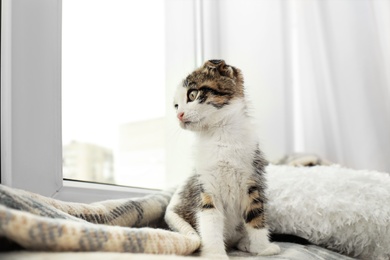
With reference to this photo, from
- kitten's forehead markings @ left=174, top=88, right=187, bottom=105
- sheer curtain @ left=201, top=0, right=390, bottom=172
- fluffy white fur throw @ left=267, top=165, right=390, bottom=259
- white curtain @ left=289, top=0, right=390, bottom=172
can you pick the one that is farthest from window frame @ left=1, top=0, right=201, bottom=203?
white curtain @ left=289, top=0, right=390, bottom=172

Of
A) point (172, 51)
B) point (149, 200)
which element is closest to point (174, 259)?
point (149, 200)

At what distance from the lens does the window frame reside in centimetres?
78

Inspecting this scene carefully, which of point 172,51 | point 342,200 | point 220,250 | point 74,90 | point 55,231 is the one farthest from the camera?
point 172,51

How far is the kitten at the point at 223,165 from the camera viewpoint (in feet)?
2.53

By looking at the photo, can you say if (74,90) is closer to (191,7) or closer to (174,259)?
(191,7)

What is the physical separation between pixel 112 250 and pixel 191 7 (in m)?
1.23

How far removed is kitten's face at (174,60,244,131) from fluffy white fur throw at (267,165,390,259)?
0.31m

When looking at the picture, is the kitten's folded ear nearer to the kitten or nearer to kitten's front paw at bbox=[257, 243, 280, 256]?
the kitten

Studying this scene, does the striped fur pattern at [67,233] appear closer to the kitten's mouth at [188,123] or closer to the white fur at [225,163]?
the white fur at [225,163]

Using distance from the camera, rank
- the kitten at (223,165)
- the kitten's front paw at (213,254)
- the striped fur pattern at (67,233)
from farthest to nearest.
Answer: the kitten at (223,165), the kitten's front paw at (213,254), the striped fur pattern at (67,233)

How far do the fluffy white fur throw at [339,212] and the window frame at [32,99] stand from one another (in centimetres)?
54

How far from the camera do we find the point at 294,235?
0.93m

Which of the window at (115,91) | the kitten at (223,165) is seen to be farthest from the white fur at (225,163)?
the window at (115,91)

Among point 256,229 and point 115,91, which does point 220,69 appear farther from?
point 115,91
